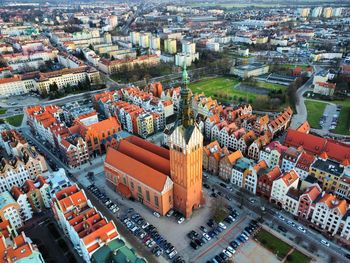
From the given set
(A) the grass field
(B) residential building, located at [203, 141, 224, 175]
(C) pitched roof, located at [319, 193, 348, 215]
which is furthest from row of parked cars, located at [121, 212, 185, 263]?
(A) the grass field

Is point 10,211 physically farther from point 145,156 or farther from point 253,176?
point 253,176

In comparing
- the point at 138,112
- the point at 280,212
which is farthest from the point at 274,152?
the point at 138,112

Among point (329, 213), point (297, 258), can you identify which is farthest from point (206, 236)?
point (329, 213)

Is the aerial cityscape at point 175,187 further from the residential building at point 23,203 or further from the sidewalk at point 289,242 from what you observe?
the residential building at point 23,203

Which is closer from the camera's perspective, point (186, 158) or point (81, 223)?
point (81, 223)

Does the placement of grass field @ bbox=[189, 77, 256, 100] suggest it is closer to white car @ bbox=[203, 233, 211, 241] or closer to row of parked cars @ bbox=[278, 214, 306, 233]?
row of parked cars @ bbox=[278, 214, 306, 233]

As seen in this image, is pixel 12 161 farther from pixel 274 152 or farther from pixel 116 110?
pixel 274 152
